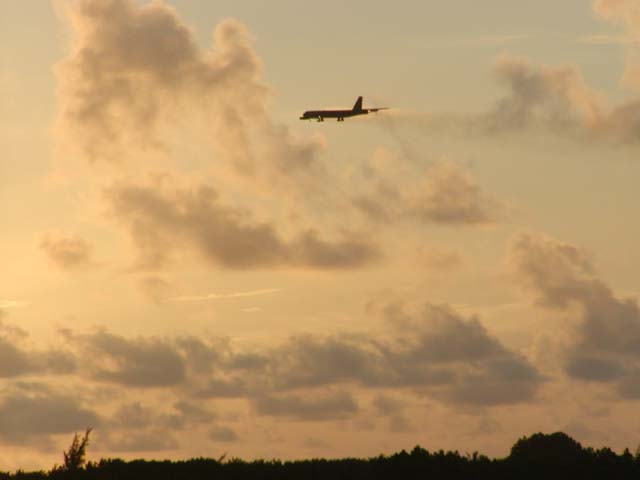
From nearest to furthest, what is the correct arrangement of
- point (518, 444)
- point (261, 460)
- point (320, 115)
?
1. point (261, 460)
2. point (518, 444)
3. point (320, 115)

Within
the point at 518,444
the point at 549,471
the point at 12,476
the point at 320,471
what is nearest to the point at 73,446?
the point at 12,476

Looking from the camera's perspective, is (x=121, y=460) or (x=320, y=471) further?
(x=121, y=460)

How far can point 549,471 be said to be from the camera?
6444cm

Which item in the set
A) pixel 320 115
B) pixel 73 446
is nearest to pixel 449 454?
pixel 73 446

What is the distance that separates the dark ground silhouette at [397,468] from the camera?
64.9 metres

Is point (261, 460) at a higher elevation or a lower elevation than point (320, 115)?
lower

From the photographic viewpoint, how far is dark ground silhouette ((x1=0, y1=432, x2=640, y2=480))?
64938 mm

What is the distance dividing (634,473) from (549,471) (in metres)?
4.09

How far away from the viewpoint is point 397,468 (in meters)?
66.6

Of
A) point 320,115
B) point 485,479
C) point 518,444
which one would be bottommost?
point 485,479

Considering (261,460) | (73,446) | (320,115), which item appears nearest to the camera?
(261,460)

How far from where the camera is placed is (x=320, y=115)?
199 meters

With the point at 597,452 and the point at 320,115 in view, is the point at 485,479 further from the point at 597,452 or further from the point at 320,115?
the point at 320,115

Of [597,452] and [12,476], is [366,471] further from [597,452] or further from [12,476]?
[12,476]
